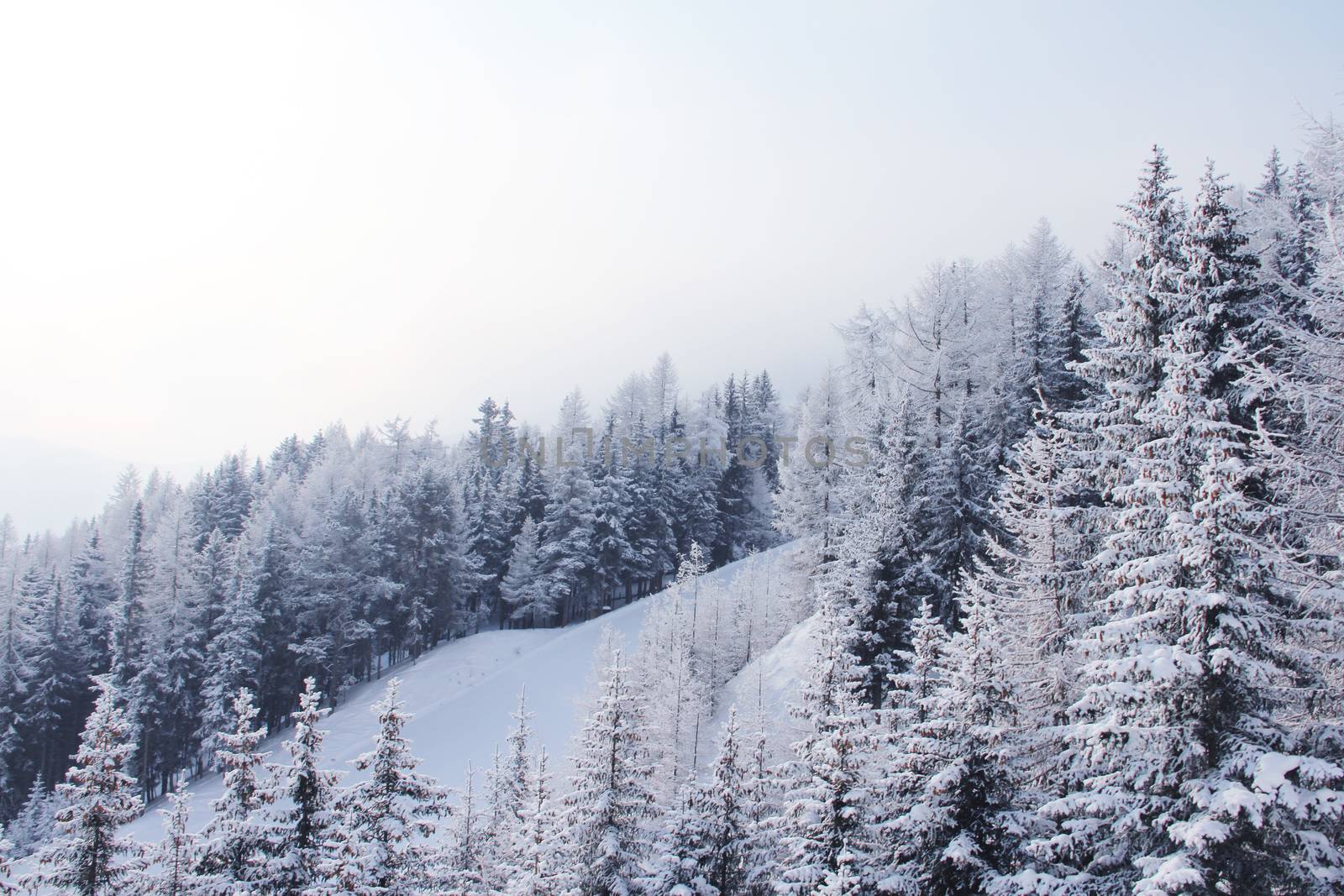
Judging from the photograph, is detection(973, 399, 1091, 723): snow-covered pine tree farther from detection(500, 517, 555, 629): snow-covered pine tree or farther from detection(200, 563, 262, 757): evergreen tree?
detection(500, 517, 555, 629): snow-covered pine tree

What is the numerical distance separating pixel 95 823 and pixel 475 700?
3021 cm

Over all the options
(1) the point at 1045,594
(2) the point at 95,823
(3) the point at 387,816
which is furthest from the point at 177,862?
(1) the point at 1045,594

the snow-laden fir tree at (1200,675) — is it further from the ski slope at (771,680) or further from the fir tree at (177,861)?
the ski slope at (771,680)

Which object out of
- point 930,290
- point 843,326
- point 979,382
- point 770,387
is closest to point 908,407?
point 979,382

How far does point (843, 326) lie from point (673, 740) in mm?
22499

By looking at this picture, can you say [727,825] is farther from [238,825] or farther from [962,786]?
[238,825]

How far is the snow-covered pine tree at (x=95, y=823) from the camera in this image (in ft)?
50.0

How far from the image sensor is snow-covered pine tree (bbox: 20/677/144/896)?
50.0 feet

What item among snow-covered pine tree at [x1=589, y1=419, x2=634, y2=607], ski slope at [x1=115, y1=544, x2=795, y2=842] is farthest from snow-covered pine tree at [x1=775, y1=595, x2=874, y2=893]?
snow-covered pine tree at [x1=589, y1=419, x2=634, y2=607]

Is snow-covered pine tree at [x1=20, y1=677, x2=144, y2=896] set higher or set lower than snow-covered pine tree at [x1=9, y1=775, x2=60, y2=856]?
higher

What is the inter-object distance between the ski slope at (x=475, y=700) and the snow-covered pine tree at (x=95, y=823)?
1660 cm

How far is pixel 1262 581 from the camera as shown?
10.6m

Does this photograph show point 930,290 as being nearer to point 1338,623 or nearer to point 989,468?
point 989,468

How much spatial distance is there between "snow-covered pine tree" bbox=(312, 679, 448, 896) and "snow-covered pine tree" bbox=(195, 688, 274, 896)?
1.36 m
